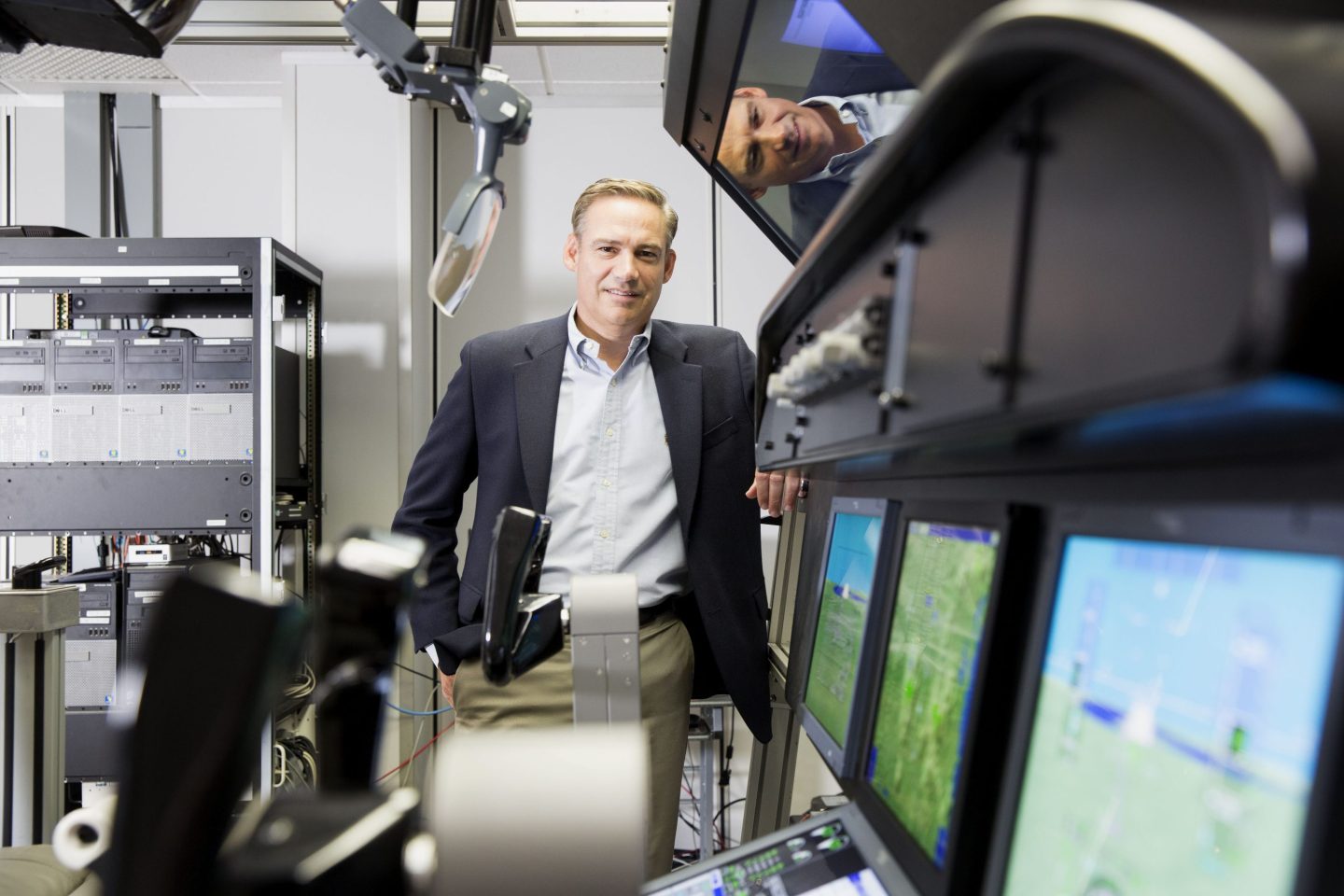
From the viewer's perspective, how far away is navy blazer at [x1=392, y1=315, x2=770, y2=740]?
5.66 ft

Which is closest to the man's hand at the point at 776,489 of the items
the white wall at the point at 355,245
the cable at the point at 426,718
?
the white wall at the point at 355,245

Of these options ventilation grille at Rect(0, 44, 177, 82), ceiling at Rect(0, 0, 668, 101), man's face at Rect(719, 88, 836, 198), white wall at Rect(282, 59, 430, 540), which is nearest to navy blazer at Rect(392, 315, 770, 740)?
man's face at Rect(719, 88, 836, 198)

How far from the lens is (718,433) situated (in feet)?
5.96

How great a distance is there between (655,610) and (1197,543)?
1354 mm

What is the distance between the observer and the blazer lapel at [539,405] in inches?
69.3

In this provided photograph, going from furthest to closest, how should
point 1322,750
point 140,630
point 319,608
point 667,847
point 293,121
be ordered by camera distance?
point 293,121 → point 140,630 → point 667,847 → point 319,608 → point 1322,750

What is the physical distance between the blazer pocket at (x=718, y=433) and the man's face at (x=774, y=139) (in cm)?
55

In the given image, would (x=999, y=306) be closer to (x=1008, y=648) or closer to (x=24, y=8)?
(x=1008, y=648)

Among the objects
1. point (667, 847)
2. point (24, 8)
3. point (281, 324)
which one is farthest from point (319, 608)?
point (281, 324)

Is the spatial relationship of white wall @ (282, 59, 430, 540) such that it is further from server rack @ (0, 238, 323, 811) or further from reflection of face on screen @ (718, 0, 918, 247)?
reflection of face on screen @ (718, 0, 918, 247)

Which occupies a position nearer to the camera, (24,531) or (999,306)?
(999,306)

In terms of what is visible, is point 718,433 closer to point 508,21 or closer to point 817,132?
point 817,132

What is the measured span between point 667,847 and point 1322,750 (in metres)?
1.40

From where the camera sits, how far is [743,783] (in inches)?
132
